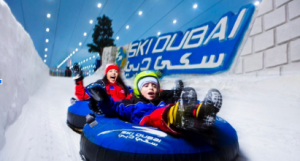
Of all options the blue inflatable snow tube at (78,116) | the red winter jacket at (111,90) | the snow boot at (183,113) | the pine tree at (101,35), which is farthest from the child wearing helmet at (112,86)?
the pine tree at (101,35)

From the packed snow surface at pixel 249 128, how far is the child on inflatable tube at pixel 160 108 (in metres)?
0.52

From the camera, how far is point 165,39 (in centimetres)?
548

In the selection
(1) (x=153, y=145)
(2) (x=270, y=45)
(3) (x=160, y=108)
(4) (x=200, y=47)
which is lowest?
(1) (x=153, y=145)

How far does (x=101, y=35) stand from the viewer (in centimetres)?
1377

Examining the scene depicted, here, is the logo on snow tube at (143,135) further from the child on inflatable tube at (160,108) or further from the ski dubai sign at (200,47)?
the ski dubai sign at (200,47)

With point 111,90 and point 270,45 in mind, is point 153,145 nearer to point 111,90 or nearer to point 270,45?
point 111,90

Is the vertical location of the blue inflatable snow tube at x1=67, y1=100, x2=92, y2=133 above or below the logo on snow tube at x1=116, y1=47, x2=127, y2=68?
below

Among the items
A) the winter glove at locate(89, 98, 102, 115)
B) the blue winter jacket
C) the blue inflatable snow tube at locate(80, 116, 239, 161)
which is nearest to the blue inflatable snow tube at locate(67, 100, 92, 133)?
the winter glove at locate(89, 98, 102, 115)

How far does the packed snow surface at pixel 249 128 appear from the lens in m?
1.37

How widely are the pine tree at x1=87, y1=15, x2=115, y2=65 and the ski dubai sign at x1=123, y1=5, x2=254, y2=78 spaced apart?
8.24 meters

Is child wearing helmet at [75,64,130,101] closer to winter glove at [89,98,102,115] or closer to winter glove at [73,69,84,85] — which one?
winter glove at [73,69,84,85]

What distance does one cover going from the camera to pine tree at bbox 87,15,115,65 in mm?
13594

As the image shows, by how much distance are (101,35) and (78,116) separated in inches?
506

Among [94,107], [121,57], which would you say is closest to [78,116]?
[94,107]
